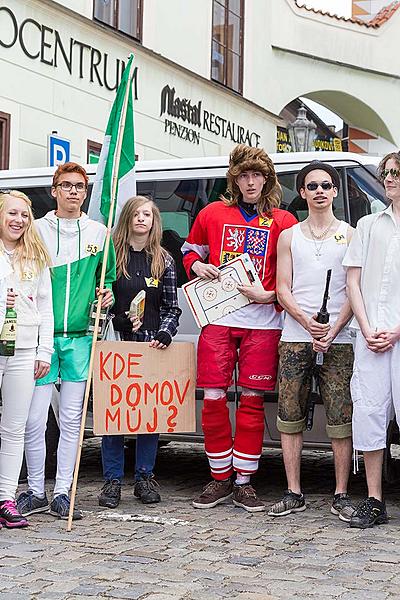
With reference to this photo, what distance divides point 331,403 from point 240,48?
44.8ft

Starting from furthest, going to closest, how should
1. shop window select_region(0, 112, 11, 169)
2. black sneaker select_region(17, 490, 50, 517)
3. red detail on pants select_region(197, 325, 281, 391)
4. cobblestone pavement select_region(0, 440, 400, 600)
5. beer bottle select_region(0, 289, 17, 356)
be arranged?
shop window select_region(0, 112, 11, 169)
red detail on pants select_region(197, 325, 281, 391)
black sneaker select_region(17, 490, 50, 517)
beer bottle select_region(0, 289, 17, 356)
cobblestone pavement select_region(0, 440, 400, 600)

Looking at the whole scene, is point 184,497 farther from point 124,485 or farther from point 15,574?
point 15,574

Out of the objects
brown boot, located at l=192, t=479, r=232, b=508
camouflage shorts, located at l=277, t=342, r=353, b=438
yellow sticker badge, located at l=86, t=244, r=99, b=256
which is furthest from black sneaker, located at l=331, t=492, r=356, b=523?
yellow sticker badge, located at l=86, t=244, r=99, b=256

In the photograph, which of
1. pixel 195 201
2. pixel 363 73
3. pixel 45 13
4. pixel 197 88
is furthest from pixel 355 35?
pixel 195 201

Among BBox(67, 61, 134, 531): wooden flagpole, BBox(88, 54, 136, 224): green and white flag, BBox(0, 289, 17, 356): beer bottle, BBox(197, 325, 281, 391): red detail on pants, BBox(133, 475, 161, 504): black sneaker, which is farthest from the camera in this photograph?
BBox(133, 475, 161, 504): black sneaker

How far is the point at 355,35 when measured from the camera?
21453mm

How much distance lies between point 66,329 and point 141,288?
594mm

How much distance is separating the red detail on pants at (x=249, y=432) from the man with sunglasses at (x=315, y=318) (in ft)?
0.54

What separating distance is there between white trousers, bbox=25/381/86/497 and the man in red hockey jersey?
80 cm

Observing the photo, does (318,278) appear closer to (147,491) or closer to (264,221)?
(264,221)

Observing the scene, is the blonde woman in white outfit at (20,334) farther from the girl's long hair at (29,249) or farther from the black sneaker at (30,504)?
the black sneaker at (30,504)

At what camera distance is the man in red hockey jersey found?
21.0 ft

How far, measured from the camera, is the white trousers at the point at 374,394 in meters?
5.92

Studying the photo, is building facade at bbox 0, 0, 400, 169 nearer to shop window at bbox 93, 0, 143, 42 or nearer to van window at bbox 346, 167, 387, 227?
shop window at bbox 93, 0, 143, 42
